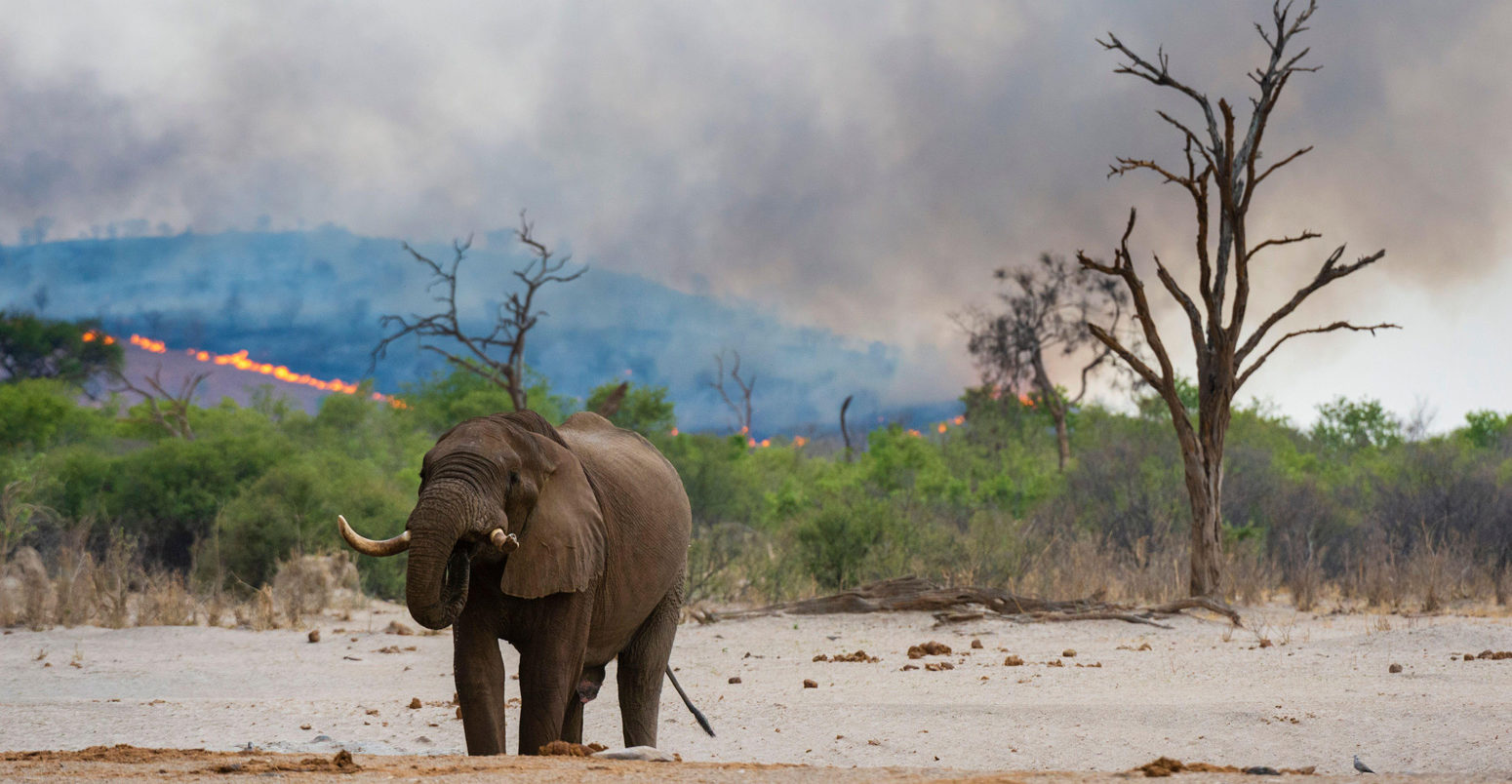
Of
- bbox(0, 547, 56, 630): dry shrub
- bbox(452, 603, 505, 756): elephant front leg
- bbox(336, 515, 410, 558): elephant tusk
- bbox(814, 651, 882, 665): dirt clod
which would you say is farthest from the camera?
bbox(0, 547, 56, 630): dry shrub

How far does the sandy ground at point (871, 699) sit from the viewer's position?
6.87m

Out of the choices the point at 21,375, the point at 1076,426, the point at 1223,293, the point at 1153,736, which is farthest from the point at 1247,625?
the point at 21,375

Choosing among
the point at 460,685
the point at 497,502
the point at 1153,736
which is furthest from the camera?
the point at 1153,736

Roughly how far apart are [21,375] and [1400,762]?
171 feet

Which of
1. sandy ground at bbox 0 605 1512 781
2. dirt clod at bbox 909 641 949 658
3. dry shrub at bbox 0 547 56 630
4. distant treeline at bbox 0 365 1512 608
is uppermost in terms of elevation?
distant treeline at bbox 0 365 1512 608

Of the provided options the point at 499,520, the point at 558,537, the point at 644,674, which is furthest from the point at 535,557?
the point at 644,674

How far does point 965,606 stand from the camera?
44.8 feet

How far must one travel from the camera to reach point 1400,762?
6.71m

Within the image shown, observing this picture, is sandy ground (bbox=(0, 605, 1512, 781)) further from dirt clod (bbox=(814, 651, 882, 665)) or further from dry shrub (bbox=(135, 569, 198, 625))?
dry shrub (bbox=(135, 569, 198, 625))

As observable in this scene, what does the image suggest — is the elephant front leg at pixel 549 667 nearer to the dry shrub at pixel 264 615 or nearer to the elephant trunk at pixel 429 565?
the elephant trunk at pixel 429 565

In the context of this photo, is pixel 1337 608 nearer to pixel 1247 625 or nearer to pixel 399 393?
pixel 1247 625

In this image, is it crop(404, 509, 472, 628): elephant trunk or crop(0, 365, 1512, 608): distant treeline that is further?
crop(0, 365, 1512, 608): distant treeline

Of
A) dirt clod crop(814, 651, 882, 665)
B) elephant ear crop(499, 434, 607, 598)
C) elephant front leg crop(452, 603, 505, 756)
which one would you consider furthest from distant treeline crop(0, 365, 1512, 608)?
elephant front leg crop(452, 603, 505, 756)

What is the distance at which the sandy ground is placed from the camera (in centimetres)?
687
